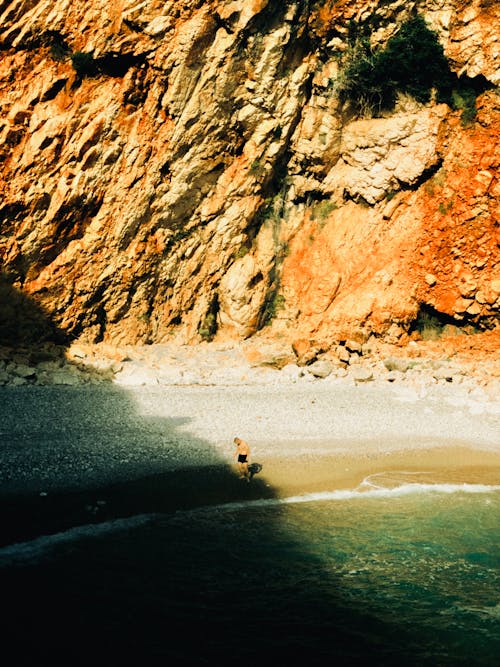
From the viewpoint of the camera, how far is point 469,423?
13.5 m

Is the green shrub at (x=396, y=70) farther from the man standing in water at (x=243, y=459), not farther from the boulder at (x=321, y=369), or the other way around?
the man standing in water at (x=243, y=459)

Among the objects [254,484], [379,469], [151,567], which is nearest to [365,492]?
[379,469]

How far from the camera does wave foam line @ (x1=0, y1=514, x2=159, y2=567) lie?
23.7 feet

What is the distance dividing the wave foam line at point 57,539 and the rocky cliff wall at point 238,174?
992 centimetres

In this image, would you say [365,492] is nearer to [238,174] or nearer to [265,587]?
[265,587]

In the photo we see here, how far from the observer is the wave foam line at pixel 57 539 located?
7.24m

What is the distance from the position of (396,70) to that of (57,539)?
63.6 feet

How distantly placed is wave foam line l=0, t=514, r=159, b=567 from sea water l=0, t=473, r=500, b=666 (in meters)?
0.02

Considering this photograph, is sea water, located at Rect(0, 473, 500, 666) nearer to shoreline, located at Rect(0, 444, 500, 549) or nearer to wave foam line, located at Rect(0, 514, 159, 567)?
wave foam line, located at Rect(0, 514, 159, 567)

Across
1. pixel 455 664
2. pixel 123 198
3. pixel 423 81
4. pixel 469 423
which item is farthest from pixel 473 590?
pixel 423 81

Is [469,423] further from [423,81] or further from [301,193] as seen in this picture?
[423,81]

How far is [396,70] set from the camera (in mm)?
20438

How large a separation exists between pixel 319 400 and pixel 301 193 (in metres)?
9.88

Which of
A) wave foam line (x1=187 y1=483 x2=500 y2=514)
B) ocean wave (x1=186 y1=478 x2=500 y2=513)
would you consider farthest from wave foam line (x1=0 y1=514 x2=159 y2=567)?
ocean wave (x1=186 y1=478 x2=500 y2=513)
